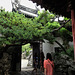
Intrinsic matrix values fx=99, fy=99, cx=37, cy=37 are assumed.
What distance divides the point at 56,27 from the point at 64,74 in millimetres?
4685

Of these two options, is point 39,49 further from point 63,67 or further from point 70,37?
point 63,67

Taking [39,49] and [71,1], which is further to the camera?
[39,49]

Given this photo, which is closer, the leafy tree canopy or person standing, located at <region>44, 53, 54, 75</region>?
person standing, located at <region>44, 53, 54, 75</region>

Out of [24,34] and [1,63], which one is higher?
[24,34]

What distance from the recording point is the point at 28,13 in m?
12.9

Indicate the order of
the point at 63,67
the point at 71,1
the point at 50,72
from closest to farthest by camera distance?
the point at 71,1 < the point at 50,72 < the point at 63,67

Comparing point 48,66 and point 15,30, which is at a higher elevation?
point 15,30

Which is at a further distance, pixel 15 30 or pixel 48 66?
pixel 15 30

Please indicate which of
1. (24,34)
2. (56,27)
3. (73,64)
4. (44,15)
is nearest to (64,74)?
(73,64)

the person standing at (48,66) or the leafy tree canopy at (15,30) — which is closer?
the person standing at (48,66)

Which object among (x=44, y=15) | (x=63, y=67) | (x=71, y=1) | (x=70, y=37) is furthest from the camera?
(x=70, y=37)

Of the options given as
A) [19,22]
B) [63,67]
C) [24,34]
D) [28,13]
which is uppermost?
[28,13]

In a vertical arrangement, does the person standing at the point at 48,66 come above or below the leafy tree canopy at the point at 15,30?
below

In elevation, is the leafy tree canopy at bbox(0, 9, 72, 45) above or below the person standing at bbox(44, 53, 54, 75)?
above
